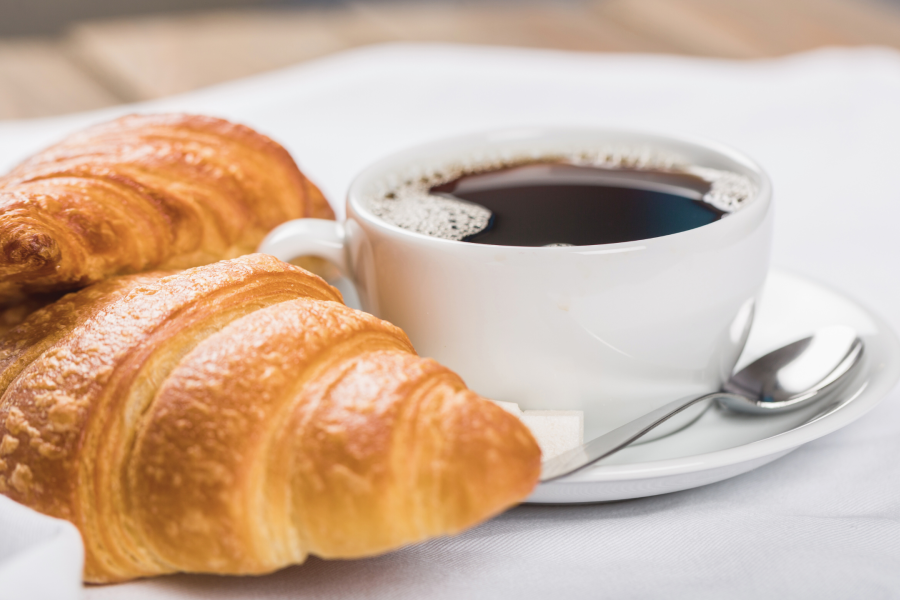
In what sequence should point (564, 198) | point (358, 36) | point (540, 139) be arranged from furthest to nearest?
point (358, 36) < point (540, 139) < point (564, 198)

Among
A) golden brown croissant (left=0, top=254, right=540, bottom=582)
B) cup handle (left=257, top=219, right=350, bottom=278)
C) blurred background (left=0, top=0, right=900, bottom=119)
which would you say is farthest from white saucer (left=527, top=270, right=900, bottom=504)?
blurred background (left=0, top=0, right=900, bottom=119)

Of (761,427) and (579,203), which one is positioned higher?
(579,203)

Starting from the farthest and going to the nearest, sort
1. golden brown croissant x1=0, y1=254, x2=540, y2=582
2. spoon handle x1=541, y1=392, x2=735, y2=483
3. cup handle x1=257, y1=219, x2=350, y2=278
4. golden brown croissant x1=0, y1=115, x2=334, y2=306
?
cup handle x1=257, y1=219, x2=350, y2=278 → golden brown croissant x1=0, y1=115, x2=334, y2=306 → spoon handle x1=541, y1=392, x2=735, y2=483 → golden brown croissant x1=0, y1=254, x2=540, y2=582

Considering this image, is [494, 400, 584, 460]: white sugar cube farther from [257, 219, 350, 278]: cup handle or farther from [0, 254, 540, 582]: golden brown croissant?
[257, 219, 350, 278]: cup handle

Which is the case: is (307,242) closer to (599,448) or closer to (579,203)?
(579,203)

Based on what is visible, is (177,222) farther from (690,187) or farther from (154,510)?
(690,187)

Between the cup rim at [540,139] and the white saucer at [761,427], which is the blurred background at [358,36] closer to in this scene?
the cup rim at [540,139]

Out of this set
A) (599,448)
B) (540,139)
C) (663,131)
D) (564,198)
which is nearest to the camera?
(599,448)

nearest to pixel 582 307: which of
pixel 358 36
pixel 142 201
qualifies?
pixel 142 201
